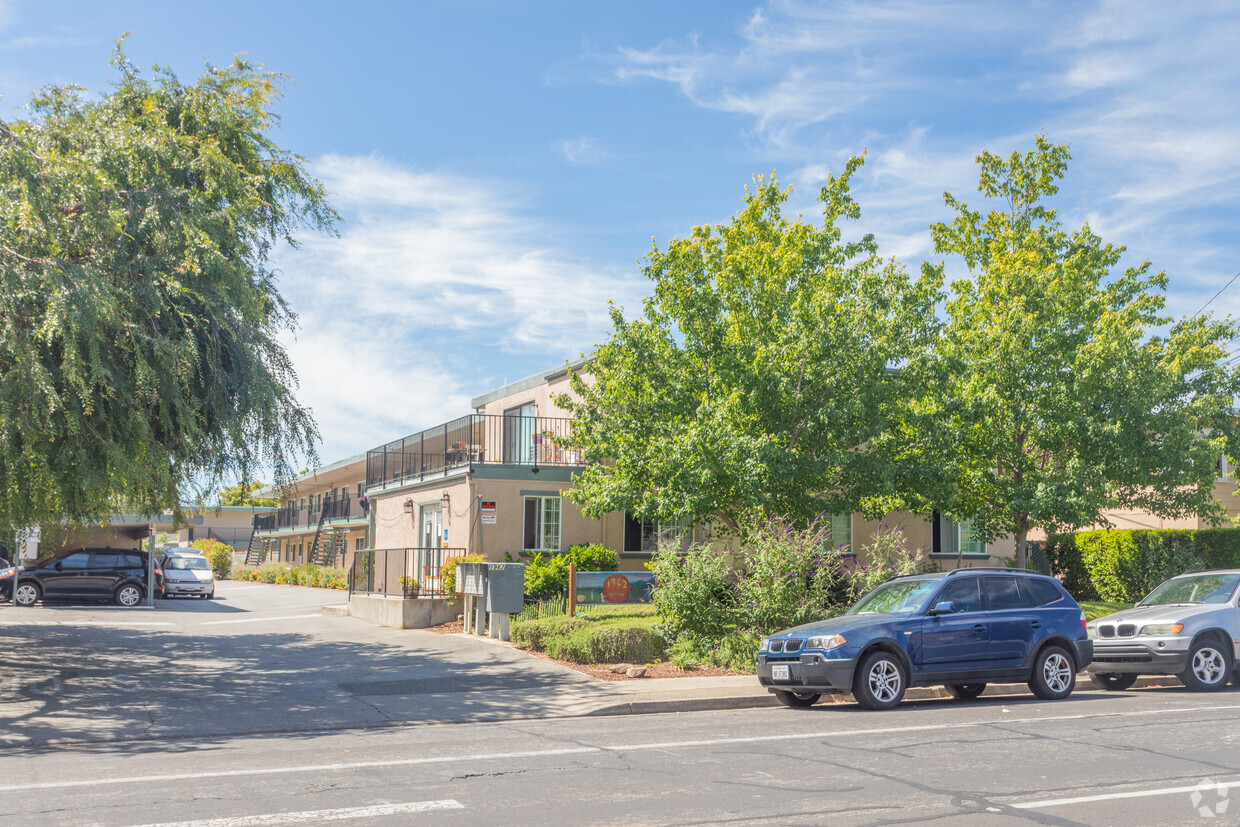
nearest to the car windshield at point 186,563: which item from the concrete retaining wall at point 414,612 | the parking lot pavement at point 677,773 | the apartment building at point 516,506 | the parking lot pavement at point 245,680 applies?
the apartment building at point 516,506

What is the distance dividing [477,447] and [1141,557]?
16.7 meters

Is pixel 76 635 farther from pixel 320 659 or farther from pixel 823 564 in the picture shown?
pixel 823 564

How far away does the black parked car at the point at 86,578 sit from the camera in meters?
27.8

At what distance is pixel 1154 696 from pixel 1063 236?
13979mm

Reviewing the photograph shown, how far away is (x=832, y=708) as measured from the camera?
12156 millimetres

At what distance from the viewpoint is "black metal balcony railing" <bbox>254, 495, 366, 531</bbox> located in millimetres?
41031

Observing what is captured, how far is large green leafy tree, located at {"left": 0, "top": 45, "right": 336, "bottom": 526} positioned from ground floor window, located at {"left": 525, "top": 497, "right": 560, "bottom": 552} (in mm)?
9184

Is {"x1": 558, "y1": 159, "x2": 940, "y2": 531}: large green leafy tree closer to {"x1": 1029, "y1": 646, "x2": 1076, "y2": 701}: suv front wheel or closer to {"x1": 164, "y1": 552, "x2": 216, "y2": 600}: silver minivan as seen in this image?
{"x1": 1029, "y1": 646, "x2": 1076, "y2": 701}: suv front wheel

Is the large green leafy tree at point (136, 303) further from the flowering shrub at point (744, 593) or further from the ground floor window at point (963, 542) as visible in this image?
the ground floor window at point (963, 542)

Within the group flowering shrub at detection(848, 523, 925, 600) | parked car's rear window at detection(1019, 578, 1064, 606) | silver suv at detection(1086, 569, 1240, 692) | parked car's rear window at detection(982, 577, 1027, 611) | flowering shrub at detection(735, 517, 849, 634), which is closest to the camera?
parked car's rear window at detection(982, 577, 1027, 611)

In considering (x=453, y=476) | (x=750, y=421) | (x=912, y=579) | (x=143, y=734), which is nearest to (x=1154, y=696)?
(x=912, y=579)

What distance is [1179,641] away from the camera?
1340 centimetres

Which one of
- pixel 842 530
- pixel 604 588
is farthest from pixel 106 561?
pixel 842 530

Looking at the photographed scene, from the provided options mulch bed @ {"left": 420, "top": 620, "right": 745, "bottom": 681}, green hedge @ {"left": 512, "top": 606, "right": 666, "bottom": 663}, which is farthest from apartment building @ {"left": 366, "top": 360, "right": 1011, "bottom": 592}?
mulch bed @ {"left": 420, "top": 620, "right": 745, "bottom": 681}
